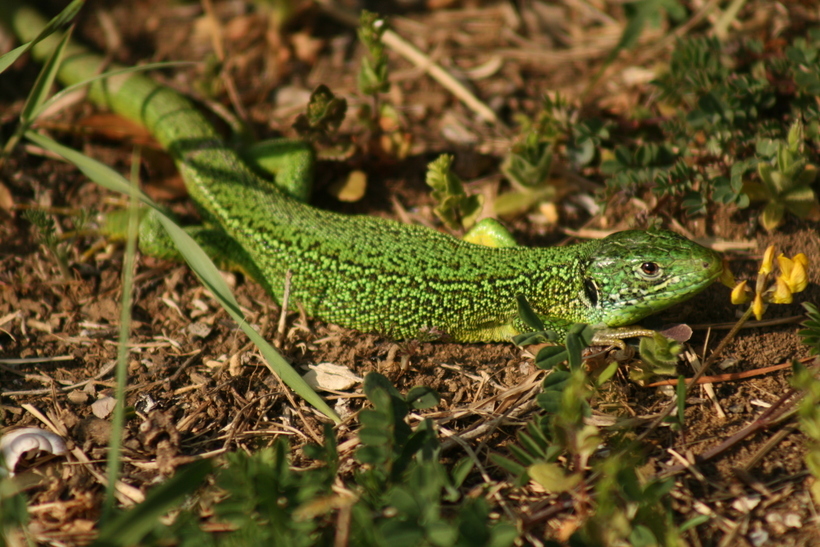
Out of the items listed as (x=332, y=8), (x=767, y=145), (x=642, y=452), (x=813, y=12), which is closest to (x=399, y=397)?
(x=642, y=452)

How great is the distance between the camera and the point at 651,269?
3.47m

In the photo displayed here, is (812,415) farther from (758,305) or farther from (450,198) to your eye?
(450,198)

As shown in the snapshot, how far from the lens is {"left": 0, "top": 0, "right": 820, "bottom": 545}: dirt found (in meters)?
3.07

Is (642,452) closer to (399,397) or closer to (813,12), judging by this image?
(399,397)

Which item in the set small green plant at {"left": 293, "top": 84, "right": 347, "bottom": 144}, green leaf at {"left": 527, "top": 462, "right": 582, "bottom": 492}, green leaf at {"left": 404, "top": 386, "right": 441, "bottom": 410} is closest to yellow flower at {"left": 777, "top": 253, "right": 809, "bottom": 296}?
green leaf at {"left": 527, "top": 462, "right": 582, "bottom": 492}

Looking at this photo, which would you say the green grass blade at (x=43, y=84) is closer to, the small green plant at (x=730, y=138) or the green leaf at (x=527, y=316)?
the green leaf at (x=527, y=316)

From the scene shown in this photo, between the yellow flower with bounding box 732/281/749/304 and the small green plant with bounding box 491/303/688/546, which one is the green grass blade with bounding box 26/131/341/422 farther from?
the yellow flower with bounding box 732/281/749/304

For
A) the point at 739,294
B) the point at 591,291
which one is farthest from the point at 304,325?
the point at 739,294

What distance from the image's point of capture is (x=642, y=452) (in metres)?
2.93

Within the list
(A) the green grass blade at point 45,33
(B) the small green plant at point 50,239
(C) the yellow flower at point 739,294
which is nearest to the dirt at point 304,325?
(B) the small green plant at point 50,239

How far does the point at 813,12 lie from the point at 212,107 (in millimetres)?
Result: 4667

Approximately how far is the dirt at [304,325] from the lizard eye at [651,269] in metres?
0.49

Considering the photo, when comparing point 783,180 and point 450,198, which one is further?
point 450,198

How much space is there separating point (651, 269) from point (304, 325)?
79.8 inches
